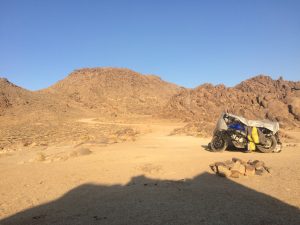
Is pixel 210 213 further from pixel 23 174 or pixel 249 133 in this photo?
pixel 249 133

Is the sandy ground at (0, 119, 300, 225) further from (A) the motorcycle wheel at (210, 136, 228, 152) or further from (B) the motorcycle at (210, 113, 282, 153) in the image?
(A) the motorcycle wheel at (210, 136, 228, 152)

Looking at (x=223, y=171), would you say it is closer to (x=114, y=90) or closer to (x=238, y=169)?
(x=238, y=169)

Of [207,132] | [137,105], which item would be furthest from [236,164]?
[137,105]

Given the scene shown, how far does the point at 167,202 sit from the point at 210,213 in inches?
39.0

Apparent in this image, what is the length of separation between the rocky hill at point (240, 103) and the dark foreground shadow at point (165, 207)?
1568 cm

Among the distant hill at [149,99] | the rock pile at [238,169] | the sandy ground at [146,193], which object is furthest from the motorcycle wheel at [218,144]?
the distant hill at [149,99]

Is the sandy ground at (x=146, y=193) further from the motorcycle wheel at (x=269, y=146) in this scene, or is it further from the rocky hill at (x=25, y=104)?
the rocky hill at (x=25, y=104)

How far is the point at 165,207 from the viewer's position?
6102 millimetres

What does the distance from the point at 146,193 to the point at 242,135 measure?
23.6 feet

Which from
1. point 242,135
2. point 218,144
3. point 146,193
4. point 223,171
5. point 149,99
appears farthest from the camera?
point 149,99

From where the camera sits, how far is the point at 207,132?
76.4 ft

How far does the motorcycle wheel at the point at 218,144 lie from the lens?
13445 mm

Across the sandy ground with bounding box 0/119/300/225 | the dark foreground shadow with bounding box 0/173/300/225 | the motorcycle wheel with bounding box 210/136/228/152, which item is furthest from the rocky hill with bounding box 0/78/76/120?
the dark foreground shadow with bounding box 0/173/300/225

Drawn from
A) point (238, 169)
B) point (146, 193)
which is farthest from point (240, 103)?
point (146, 193)
